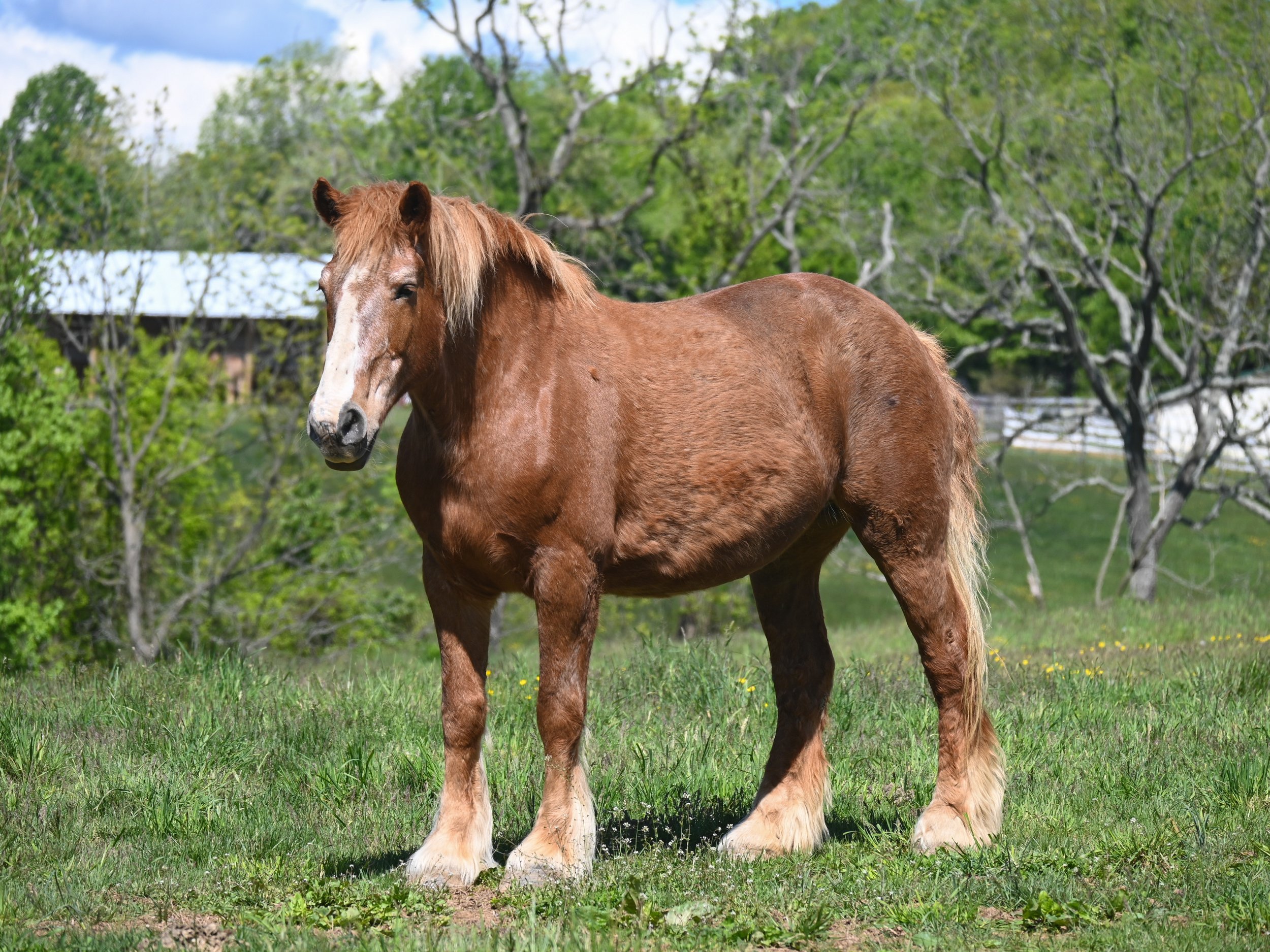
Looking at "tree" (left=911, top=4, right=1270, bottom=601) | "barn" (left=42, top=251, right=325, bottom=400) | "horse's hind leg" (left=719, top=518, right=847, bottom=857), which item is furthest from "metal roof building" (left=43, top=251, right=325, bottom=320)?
A: "horse's hind leg" (left=719, top=518, right=847, bottom=857)

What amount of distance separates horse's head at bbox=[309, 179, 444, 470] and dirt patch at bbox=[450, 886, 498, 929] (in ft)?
4.97

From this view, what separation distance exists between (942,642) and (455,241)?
2626mm

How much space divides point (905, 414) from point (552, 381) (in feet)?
5.38

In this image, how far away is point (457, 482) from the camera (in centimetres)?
407

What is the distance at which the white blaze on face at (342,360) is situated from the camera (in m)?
3.52

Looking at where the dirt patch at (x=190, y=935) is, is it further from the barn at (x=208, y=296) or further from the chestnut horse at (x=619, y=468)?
the barn at (x=208, y=296)

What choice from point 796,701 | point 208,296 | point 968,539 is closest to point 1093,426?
point 208,296

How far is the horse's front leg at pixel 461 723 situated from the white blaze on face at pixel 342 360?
3.02 ft

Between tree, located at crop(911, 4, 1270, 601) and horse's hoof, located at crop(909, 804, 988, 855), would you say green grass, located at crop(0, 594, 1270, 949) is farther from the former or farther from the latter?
tree, located at crop(911, 4, 1270, 601)

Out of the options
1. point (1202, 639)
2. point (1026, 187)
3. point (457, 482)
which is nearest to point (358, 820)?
point (457, 482)

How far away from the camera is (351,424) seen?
140 inches

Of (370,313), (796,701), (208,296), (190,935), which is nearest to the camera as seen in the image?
(190,935)


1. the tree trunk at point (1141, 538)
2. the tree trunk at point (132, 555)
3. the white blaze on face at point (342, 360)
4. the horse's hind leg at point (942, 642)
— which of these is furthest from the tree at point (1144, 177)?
the white blaze on face at point (342, 360)

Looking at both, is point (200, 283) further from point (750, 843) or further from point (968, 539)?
point (750, 843)
